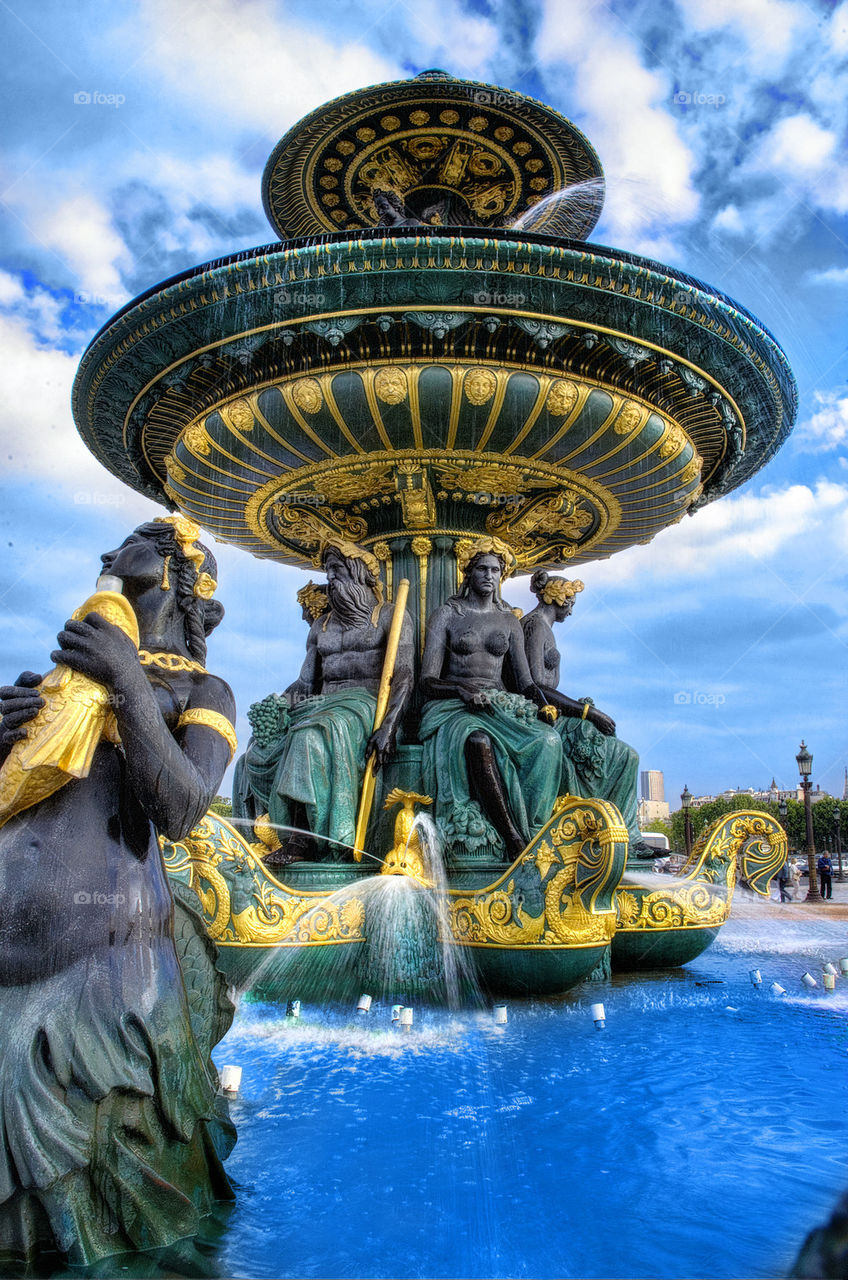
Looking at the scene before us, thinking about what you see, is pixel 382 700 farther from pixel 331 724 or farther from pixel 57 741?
pixel 57 741

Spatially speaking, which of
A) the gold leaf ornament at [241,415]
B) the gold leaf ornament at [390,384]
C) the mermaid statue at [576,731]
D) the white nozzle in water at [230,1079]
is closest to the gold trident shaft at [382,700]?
the mermaid statue at [576,731]

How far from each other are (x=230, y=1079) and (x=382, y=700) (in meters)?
3.32

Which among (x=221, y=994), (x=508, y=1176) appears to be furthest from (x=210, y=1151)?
(x=508, y=1176)

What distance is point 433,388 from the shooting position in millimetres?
6059

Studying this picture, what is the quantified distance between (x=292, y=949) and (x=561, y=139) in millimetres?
7039

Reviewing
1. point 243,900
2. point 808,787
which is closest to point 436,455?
point 243,900

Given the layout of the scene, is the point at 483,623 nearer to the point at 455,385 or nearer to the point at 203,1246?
the point at 455,385

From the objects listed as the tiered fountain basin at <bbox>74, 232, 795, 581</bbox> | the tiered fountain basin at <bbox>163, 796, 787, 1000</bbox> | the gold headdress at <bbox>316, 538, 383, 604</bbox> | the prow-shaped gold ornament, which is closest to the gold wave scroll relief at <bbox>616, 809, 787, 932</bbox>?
the tiered fountain basin at <bbox>163, 796, 787, 1000</bbox>

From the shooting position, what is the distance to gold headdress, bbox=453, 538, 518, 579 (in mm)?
6555

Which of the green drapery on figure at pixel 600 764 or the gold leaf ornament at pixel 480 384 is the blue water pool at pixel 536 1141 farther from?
the gold leaf ornament at pixel 480 384

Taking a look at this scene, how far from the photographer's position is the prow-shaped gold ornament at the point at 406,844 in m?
5.55

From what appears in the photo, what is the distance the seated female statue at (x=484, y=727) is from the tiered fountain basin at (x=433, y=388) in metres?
0.84

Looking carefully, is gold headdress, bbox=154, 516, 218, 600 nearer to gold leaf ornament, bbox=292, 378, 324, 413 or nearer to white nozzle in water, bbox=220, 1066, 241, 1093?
white nozzle in water, bbox=220, 1066, 241, 1093

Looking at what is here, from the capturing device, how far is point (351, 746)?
601 centimetres
